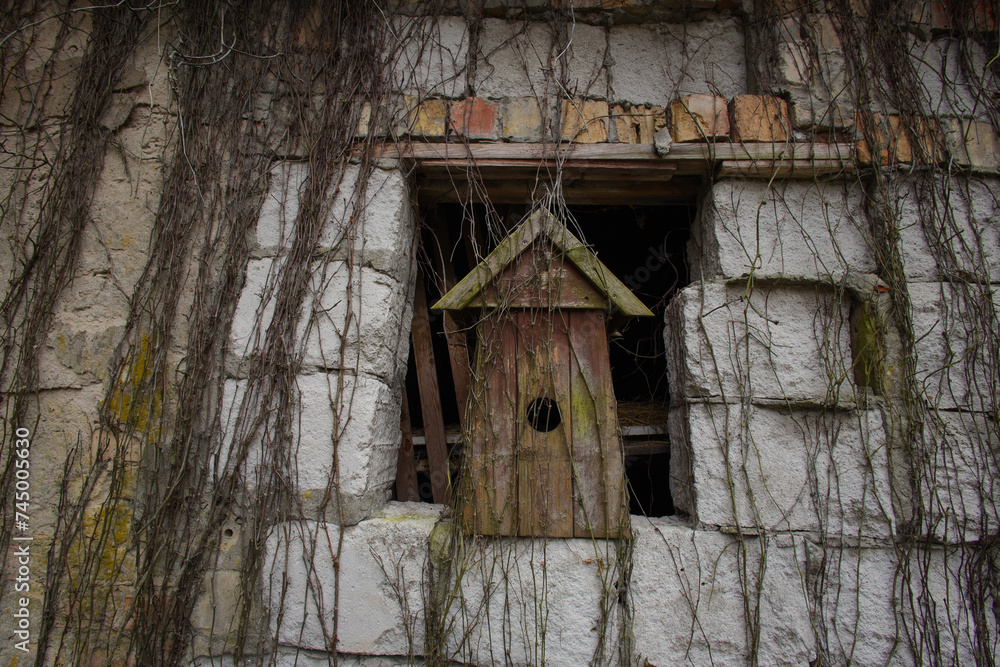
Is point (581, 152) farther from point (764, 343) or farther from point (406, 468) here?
point (406, 468)

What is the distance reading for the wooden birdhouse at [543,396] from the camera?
5.60ft

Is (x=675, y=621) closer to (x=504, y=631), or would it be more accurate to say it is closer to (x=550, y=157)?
(x=504, y=631)

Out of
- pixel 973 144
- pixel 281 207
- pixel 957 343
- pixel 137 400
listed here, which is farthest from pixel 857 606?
pixel 137 400

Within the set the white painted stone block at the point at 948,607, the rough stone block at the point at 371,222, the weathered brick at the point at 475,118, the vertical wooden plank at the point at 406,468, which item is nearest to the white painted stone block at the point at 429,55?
the weathered brick at the point at 475,118

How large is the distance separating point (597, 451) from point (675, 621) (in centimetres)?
64

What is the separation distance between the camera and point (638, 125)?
2088 millimetres

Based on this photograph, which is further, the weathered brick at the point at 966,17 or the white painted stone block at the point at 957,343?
the weathered brick at the point at 966,17

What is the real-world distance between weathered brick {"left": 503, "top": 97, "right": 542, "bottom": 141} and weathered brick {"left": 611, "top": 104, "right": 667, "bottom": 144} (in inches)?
13.5

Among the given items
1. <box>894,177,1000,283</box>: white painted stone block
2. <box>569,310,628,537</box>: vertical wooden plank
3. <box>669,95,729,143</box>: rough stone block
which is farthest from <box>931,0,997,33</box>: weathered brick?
<box>569,310,628,537</box>: vertical wooden plank

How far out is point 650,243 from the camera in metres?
3.56

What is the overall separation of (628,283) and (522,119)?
1729 millimetres

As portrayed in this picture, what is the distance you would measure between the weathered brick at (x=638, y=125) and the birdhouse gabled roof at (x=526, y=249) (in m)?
0.68

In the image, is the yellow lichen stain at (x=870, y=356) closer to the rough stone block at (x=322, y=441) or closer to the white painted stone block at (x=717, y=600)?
the white painted stone block at (x=717, y=600)

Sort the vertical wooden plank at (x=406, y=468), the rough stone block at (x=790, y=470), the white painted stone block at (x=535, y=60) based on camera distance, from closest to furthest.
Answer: the rough stone block at (x=790, y=470)
the white painted stone block at (x=535, y=60)
the vertical wooden plank at (x=406, y=468)
